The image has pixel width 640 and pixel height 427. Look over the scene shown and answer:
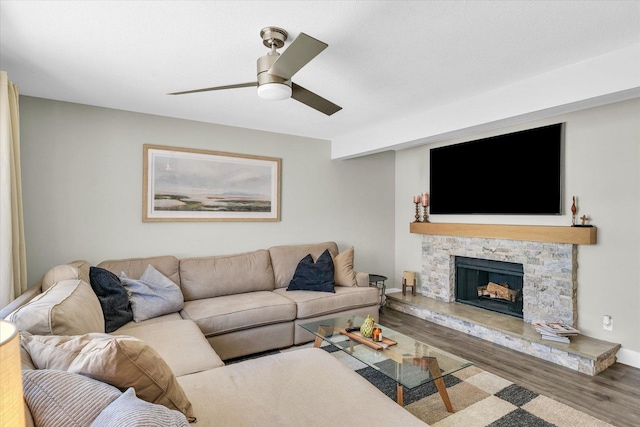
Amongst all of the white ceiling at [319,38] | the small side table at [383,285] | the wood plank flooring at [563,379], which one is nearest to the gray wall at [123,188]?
the white ceiling at [319,38]

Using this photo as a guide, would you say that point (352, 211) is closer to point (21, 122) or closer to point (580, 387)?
point (580, 387)

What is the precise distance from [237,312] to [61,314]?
1.62 metres

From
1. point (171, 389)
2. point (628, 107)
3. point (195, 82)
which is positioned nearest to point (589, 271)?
point (628, 107)

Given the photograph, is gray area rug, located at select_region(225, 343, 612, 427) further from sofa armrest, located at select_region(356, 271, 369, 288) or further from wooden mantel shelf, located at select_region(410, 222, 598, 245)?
wooden mantel shelf, located at select_region(410, 222, 598, 245)

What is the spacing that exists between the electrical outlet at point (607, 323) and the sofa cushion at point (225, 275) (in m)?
3.22

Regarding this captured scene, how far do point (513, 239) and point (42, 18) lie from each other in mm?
4210

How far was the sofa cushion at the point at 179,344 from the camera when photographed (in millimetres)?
1950

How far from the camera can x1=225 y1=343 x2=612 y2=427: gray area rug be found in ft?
6.94

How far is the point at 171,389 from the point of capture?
4.26 ft

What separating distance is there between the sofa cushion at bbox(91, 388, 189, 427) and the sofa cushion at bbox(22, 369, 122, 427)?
0.14 ft

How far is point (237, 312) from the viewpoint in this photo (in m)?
3.01

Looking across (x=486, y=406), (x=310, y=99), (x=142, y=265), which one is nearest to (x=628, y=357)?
(x=486, y=406)

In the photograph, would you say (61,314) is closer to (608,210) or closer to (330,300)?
(330,300)

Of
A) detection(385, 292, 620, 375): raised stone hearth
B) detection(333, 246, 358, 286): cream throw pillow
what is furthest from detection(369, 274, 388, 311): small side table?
detection(333, 246, 358, 286): cream throw pillow
